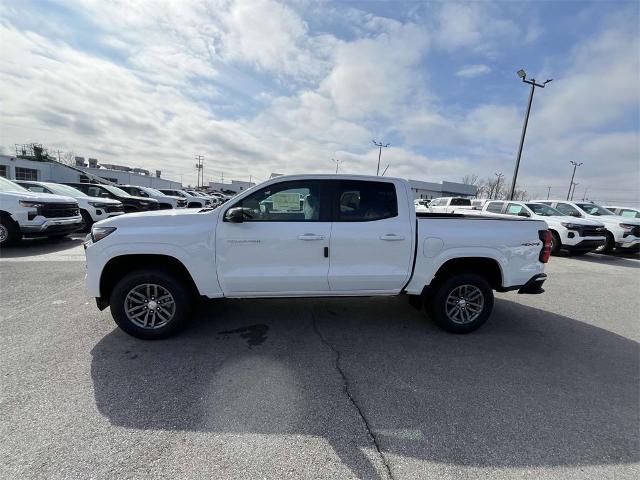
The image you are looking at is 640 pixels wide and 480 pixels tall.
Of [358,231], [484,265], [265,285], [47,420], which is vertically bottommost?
[47,420]

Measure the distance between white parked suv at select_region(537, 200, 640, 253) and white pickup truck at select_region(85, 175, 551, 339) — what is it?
10.1 metres

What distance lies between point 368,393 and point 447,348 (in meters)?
1.36

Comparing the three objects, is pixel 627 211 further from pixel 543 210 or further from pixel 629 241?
pixel 543 210

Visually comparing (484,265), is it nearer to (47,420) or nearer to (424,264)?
(424,264)

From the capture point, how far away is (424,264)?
3.86 meters

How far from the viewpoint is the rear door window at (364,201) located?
375 centimetres

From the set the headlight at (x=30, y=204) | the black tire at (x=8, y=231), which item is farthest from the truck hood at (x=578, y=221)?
the black tire at (x=8, y=231)

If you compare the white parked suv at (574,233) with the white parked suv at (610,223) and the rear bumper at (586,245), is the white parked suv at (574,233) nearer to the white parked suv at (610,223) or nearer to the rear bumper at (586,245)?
the rear bumper at (586,245)

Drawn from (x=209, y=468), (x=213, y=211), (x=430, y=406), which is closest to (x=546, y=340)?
(x=430, y=406)

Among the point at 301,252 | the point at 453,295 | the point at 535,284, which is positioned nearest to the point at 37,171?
the point at 301,252

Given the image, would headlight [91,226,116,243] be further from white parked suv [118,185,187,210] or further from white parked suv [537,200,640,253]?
white parked suv [118,185,187,210]

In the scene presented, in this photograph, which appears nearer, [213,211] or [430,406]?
[430,406]

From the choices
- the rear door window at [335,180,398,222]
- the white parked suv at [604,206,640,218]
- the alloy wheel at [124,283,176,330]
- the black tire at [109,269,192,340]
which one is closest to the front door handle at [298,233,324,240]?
the rear door window at [335,180,398,222]

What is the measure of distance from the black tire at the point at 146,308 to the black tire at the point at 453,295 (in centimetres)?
292
